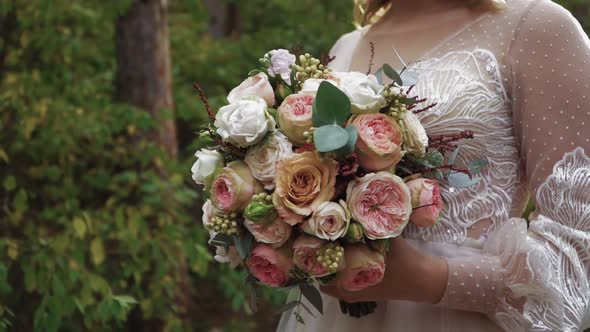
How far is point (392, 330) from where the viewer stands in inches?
73.8

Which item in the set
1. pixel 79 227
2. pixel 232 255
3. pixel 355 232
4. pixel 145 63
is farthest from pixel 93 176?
pixel 355 232

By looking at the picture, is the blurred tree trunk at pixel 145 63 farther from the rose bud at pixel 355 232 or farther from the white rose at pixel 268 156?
the rose bud at pixel 355 232

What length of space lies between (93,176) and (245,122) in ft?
9.30

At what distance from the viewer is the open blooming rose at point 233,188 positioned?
1.53 meters

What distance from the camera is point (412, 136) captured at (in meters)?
1.54

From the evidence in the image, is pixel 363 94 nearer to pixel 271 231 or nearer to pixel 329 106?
pixel 329 106

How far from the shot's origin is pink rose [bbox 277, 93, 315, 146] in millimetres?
1509

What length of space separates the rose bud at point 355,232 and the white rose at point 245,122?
254 millimetres

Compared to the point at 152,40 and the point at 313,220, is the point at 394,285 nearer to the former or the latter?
the point at 313,220

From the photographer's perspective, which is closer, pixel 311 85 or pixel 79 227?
pixel 311 85

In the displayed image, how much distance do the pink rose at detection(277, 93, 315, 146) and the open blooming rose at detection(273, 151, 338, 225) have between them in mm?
49

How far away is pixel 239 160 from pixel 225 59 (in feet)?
15.5

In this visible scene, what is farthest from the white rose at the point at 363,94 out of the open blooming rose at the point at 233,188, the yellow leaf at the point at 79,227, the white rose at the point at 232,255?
the yellow leaf at the point at 79,227

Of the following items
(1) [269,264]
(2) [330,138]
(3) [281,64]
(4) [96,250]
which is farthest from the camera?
(4) [96,250]
